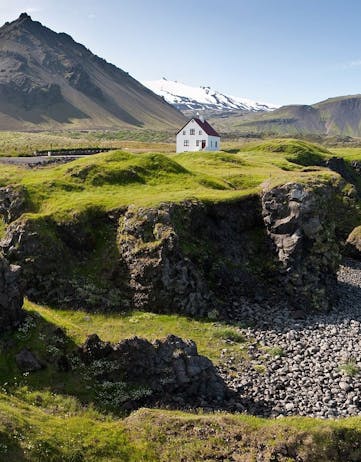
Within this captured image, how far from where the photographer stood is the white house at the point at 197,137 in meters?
116

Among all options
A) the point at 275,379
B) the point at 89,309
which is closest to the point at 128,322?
the point at 89,309

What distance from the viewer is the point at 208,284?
4128cm

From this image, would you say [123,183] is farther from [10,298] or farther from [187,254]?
[10,298]

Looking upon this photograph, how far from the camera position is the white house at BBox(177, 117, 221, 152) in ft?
382


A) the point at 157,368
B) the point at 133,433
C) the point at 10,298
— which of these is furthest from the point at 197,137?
the point at 133,433

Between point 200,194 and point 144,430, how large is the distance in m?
31.2

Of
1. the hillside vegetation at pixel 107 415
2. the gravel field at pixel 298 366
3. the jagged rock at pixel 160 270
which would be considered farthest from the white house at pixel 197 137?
the gravel field at pixel 298 366

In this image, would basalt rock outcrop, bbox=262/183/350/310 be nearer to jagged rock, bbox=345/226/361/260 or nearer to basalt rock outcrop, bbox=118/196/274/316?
basalt rock outcrop, bbox=118/196/274/316

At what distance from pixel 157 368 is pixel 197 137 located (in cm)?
9638

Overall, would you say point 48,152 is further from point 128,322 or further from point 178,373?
point 178,373

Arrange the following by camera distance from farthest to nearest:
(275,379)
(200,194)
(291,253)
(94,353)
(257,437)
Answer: (200,194) → (291,253) → (275,379) → (94,353) → (257,437)

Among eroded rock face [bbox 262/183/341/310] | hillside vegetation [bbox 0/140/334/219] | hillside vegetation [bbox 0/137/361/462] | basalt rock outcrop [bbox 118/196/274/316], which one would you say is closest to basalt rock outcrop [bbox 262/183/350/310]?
eroded rock face [bbox 262/183/341/310]

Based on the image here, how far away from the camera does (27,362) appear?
24266 millimetres

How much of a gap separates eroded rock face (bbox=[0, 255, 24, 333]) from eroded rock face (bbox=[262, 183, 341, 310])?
81.8ft
